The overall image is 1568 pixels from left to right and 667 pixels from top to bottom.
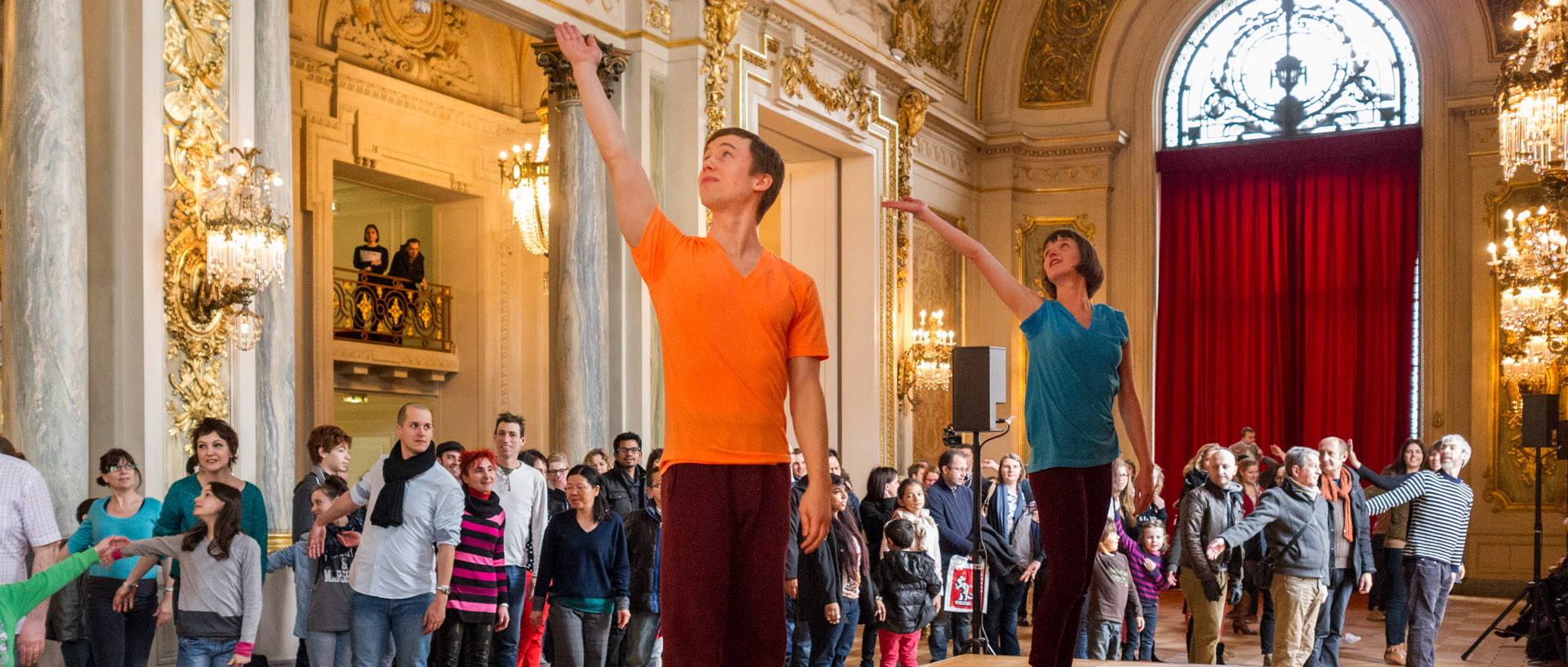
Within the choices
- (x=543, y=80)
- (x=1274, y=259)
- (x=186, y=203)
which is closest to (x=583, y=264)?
(x=186, y=203)

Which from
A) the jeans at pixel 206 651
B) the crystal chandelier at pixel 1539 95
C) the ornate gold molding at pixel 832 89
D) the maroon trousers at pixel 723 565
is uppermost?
the ornate gold molding at pixel 832 89

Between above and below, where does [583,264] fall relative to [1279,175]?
below

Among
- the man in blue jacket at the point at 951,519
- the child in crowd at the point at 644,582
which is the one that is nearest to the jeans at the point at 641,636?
the child in crowd at the point at 644,582

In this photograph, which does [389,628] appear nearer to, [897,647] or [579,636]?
[579,636]

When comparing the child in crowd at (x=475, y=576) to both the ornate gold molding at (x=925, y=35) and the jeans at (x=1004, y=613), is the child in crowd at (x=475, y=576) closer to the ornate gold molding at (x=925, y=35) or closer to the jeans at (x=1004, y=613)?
the jeans at (x=1004, y=613)

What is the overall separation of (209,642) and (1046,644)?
3711 mm

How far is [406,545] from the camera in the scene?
6066 millimetres

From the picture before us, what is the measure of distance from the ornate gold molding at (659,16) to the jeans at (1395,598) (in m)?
6.70

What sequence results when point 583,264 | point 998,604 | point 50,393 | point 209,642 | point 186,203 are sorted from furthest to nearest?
point 583,264, point 998,604, point 186,203, point 50,393, point 209,642

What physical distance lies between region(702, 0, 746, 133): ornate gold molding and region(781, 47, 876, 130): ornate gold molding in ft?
4.21

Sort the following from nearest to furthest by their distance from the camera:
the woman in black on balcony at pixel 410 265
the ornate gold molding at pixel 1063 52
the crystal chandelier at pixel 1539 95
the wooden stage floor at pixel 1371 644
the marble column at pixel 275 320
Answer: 1. the marble column at pixel 275 320
2. the crystal chandelier at pixel 1539 95
3. the wooden stage floor at pixel 1371 644
4. the woman in black on balcony at pixel 410 265
5. the ornate gold molding at pixel 1063 52

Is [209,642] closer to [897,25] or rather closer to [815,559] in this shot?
[815,559]

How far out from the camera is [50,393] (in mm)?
6715

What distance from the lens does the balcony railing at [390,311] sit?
14.0 meters
